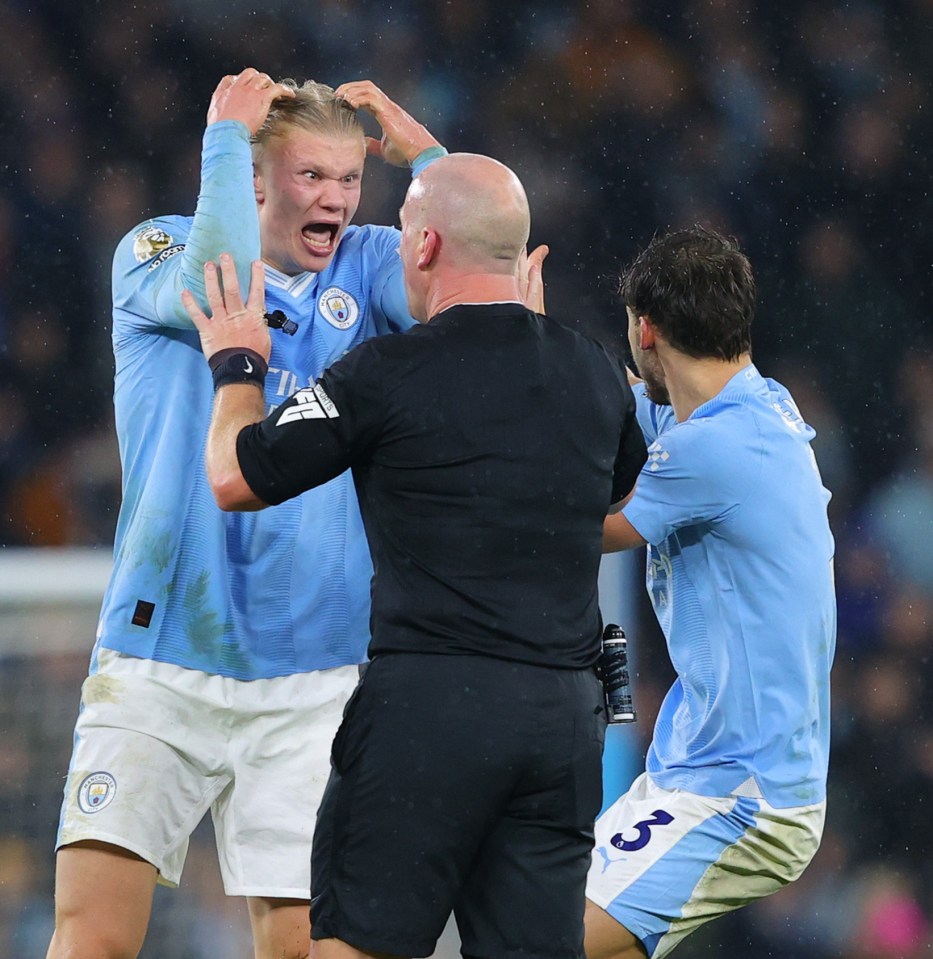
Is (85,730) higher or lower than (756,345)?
lower

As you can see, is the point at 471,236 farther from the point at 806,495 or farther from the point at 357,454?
the point at 806,495

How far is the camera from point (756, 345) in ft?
17.6

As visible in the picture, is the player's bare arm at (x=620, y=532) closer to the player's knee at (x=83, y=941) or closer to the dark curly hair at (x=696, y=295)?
the dark curly hair at (x=696, y=295)

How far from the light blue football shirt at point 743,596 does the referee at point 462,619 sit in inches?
24.2

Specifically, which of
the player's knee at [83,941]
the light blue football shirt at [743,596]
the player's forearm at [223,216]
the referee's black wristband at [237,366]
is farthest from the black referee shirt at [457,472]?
the player's knee at [83,941]

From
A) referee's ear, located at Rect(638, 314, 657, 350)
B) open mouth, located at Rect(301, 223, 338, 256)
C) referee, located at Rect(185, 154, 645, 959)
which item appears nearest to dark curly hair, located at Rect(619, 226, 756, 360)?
referee's ear, located at Rect(638, 314, 657, 350)

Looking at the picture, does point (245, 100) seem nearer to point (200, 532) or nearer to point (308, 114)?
point (308, 114)

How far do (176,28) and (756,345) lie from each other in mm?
2388

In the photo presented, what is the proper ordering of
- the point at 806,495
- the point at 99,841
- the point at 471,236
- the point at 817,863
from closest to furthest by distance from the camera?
the point at 471,236, the point at 99,841, the point at 806,495, the point at 817,863

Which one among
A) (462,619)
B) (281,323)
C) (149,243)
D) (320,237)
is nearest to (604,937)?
(462,619)

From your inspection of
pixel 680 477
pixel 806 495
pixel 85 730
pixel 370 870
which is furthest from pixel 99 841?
pixel 806 495

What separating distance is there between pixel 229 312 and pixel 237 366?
0.53 ft

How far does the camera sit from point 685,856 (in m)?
2.73

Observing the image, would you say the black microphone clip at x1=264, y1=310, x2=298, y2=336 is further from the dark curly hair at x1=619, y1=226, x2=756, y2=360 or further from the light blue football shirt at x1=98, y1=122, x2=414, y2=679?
the dark curly hair at x1=619, y1=226, x2=756, y2=360
